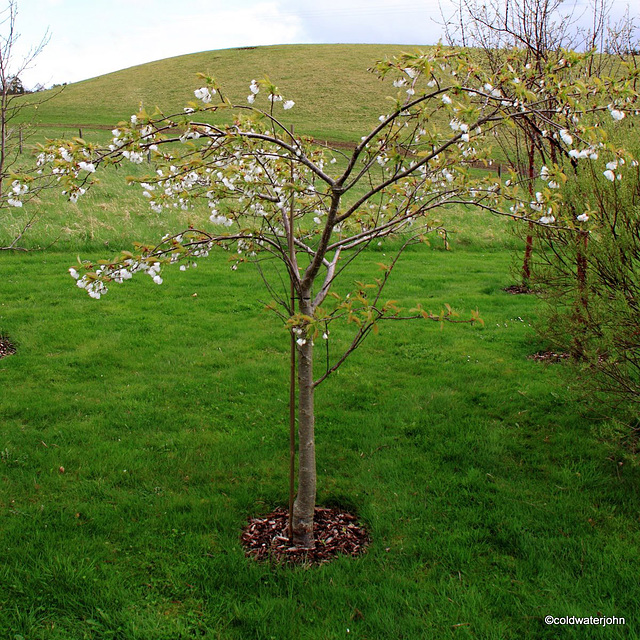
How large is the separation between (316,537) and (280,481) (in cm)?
80

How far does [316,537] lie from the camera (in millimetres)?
4293

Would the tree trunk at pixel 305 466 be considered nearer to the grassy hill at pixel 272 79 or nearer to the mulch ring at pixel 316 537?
the mulch ring at pixel 316 537

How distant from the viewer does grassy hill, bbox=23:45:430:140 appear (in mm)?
40500

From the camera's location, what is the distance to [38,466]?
5.07 metres

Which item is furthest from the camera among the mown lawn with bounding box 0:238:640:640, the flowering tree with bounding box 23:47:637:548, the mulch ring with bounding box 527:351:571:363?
the mulch ring with bounding box 527:351:571:363

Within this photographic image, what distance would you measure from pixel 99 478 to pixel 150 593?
159 centimetres

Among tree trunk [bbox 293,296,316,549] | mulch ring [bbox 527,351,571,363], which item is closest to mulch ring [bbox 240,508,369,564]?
tree trunk [bbox 293,296,316,549]

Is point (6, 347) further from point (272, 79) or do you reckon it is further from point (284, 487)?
point (272, 79)

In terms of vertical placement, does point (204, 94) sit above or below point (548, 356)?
above

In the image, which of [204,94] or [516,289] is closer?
[204,94]

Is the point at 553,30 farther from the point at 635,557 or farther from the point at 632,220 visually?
the point at 635,557

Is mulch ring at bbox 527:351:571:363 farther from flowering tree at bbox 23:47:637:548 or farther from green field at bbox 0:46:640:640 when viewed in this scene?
flowering tree at bbox 23:47:637:548

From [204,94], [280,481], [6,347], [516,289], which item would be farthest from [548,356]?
[6,347]

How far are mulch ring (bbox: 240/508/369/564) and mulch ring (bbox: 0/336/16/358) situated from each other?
5232mm
